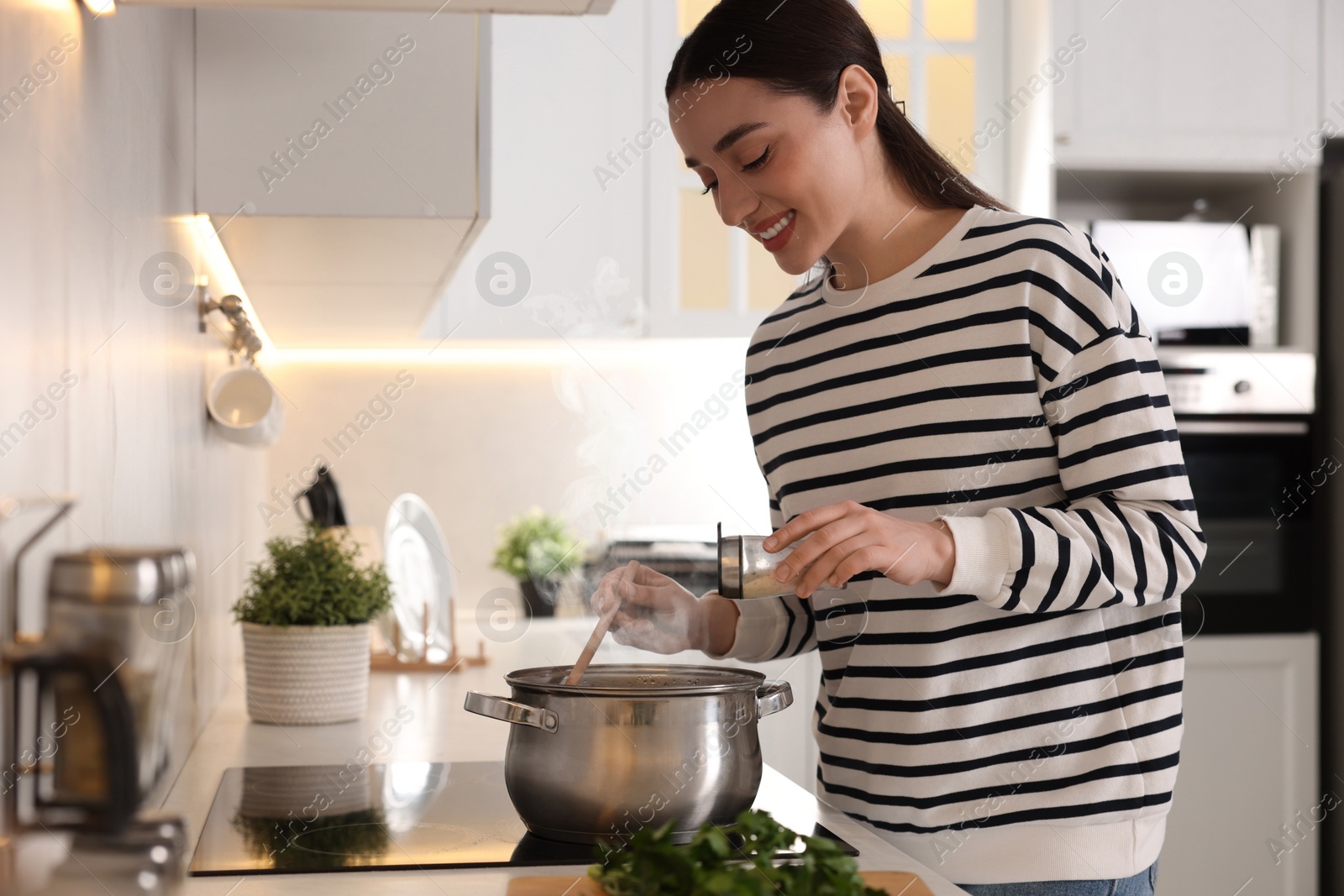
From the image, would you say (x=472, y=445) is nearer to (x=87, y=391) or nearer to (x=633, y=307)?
(x=633, y=307)

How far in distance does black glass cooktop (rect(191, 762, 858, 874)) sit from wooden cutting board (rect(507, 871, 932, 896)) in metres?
0.05

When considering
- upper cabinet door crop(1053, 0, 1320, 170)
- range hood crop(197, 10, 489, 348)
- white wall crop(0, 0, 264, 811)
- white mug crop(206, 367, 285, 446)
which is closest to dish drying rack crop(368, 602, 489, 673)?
white mug crop(206, 367, 285, 446)

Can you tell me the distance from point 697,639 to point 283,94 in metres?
0.70

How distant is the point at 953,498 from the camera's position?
3.26 feet

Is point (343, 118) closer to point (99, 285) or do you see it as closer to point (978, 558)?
point (99, 285)

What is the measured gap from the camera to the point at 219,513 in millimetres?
1812

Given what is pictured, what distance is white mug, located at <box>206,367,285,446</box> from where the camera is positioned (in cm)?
164

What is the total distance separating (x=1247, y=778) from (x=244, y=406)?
1.89 metres

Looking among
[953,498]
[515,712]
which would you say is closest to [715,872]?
[515,712]

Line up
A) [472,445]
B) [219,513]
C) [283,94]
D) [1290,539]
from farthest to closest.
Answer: [472,445]
[1290,539]
[219,513]
[283,94]

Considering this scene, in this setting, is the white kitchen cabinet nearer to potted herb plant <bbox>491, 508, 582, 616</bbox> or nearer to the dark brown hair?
potted herb plant <bbox>491, 508, 582, 616</bbox>

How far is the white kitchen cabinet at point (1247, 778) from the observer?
7.33 feet

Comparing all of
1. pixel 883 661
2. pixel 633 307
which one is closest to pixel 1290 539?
pixel 633 307

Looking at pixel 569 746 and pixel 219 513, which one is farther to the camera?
pixel 219 513
